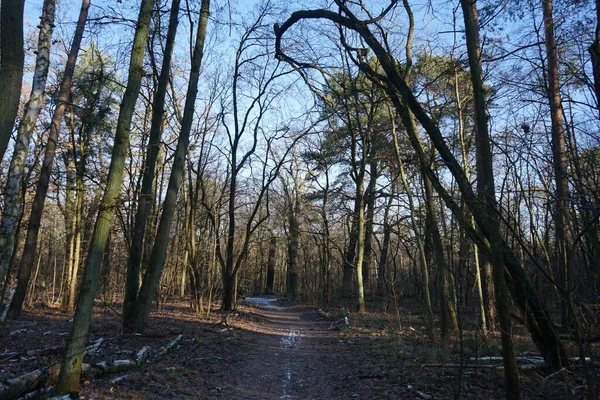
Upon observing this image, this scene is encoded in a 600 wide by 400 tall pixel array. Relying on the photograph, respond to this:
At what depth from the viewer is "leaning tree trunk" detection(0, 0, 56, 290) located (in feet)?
27.8

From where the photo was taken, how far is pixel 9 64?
3877 mm

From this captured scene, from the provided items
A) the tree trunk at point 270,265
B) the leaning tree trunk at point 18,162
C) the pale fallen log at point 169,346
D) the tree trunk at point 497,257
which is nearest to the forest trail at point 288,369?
the pale fallen log at point 169,346

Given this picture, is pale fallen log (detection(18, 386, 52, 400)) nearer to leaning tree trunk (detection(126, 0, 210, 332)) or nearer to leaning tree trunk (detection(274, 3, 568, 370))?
leaning tree trunk (detection(126, 0, 210, 332))

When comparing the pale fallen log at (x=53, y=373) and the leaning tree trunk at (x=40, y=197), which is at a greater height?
the leaning tree trunk at (x=40, y=197)

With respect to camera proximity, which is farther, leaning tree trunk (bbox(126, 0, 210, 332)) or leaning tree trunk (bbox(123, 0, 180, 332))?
leaning tree trunk (bbox(123, 0, 180, 332))

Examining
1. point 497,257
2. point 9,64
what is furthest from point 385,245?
point 9,64

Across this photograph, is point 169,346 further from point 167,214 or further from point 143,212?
point 143,212

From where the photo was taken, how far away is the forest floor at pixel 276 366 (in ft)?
17.6

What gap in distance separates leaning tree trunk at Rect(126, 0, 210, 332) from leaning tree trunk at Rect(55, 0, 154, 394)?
4.06 meters

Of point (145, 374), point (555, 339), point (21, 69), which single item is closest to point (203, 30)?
point (21, 69)

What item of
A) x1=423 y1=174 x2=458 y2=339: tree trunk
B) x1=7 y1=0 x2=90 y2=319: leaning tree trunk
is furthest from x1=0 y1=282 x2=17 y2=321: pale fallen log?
x1=423 y1=174 x2=458 y2=339: tree trunk

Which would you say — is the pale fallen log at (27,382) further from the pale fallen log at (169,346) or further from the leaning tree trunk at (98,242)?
the pale fallen log at (169,346)

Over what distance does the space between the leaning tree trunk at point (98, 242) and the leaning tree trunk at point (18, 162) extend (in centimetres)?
534

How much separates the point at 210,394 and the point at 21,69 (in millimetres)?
4573
